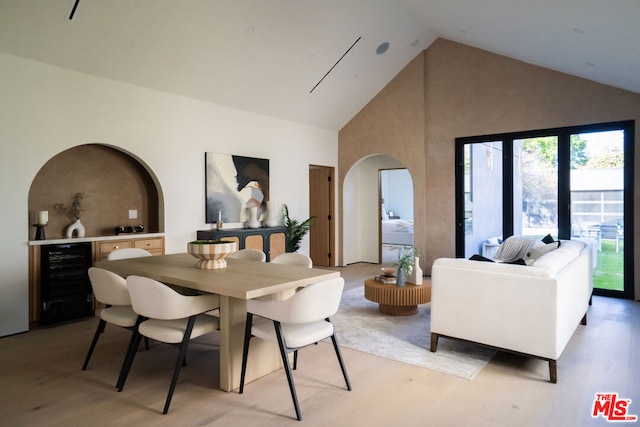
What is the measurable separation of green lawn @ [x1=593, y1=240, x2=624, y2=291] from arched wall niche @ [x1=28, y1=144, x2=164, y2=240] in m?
6.11

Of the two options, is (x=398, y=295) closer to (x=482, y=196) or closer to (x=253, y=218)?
(x=253, y=218)

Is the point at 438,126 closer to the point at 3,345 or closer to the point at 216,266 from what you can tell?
the point at 216,266

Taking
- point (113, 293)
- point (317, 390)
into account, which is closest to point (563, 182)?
point (317, 390)

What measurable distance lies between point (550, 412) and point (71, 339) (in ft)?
13.5

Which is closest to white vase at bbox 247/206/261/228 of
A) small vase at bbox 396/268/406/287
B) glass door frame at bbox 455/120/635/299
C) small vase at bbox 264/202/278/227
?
small vase at bbox 264/202/278/227

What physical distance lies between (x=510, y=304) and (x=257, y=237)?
13.1ft

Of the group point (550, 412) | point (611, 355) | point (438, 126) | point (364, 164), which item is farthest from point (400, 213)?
point (550, 412)

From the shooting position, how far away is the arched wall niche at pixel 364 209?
8.65 m

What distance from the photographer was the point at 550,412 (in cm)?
253

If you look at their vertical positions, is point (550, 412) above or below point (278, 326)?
below

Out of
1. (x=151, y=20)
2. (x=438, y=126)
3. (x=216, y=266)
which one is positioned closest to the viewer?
(x=216, y=266)

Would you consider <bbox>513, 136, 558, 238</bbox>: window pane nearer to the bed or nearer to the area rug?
the area rug

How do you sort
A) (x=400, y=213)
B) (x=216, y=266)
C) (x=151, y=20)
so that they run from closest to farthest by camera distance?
(x=216, y=266)
(x=151, y=20)
(x=400, y=213)

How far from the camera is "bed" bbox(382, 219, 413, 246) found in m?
11.2
